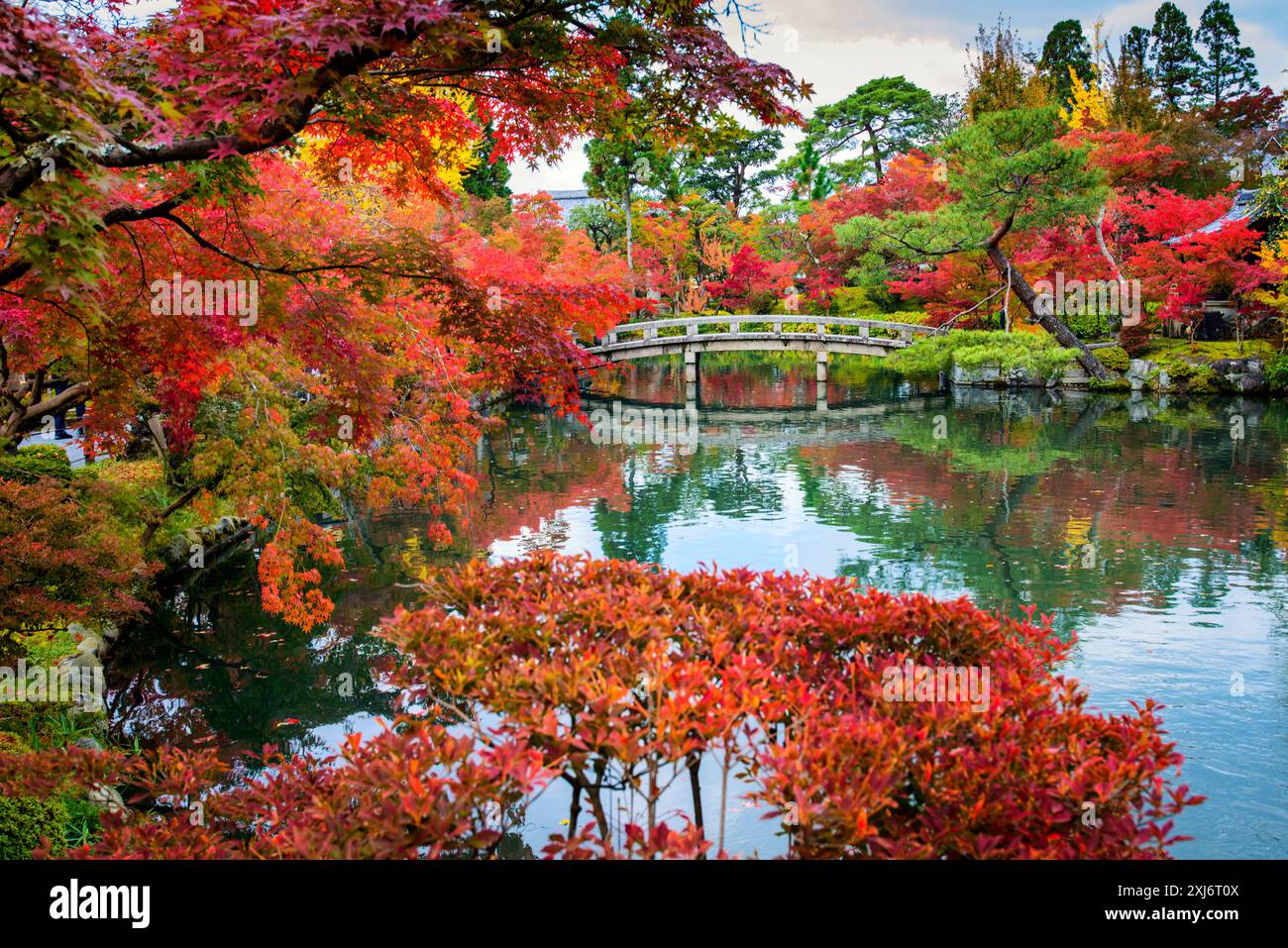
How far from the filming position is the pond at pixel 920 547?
236 inches

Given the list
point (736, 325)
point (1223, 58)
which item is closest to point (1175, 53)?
point (1223, 58)

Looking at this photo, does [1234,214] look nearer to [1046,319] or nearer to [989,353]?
[1046,319]

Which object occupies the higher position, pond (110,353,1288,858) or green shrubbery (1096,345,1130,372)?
green shrubbery (1096,345,1130,372)

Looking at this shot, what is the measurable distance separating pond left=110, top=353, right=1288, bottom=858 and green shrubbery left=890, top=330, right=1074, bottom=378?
1391 millimetres

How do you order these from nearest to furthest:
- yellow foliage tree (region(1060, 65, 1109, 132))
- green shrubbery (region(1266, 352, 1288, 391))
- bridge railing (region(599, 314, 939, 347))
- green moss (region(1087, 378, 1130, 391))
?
green shrubbery (region(1266, 352, 1288, 391)), green moss (region(1087, 378, 1130, 391)), bridge railing (region(599, 314, 939, 347)), yellow foliage tree (region(1060, 65, 1109, 132))

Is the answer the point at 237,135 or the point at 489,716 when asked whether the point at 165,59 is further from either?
the point at 489,716

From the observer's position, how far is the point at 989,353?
2103 cm

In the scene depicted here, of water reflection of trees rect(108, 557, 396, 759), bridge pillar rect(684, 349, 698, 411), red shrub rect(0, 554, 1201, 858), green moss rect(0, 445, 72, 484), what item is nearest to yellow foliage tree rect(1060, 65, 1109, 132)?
bridge pillar rect(684, 349, 698, 411)

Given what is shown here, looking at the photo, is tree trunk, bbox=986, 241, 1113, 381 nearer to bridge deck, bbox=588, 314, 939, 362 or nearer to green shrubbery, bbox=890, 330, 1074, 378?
green shrubbery, bbox=890, 330, 1074, 378

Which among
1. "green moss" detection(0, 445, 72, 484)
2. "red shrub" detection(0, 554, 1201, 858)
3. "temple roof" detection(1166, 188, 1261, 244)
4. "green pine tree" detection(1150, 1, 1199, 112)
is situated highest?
"green pine tree" detection(1150, 1, 1199, 112)

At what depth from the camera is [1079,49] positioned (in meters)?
34.9

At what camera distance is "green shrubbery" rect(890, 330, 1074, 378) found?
20.9 m
